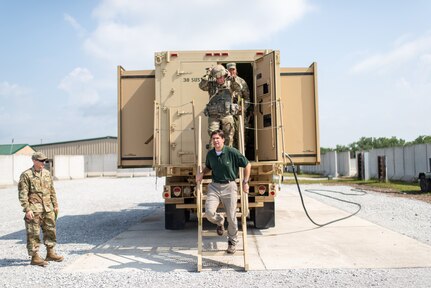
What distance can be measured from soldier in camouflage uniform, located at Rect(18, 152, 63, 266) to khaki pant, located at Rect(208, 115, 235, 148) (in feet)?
9.74

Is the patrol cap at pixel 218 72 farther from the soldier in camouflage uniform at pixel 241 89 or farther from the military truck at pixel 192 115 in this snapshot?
the military truck at pixel 192 115

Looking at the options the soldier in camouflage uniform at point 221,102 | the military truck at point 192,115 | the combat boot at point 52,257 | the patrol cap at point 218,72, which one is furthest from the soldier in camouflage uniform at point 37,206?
the patrol cap at point 218,72

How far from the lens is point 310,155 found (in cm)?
873

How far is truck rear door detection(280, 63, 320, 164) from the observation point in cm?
873

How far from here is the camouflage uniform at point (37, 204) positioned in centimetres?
606

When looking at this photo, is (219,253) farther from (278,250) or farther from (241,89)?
(241,89)

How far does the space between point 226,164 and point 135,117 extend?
3.43m

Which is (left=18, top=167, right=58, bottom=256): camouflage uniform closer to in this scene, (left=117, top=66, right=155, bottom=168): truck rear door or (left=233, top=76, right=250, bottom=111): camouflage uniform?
(left=117, top=66, right=155, bottom=168): truck rear door

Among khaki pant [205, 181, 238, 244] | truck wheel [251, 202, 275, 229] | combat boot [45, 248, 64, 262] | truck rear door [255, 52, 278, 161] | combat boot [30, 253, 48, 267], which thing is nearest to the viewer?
combat boot [30, 253, 48, 267]

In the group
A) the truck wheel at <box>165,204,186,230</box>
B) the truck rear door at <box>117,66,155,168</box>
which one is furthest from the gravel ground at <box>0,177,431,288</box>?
the truck rear door at <box>117,66,155,168</box>

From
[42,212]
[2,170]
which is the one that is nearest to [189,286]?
[42,212]

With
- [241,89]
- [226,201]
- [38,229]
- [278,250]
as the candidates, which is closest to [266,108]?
[241,89]

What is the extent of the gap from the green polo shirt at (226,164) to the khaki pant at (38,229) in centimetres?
258

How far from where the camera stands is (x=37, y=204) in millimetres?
6211
